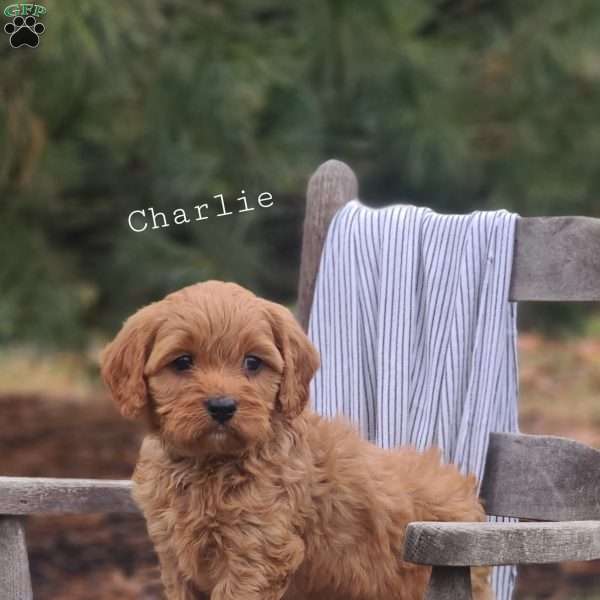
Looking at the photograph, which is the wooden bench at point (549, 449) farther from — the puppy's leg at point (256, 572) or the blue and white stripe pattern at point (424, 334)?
the puppy's leg at point (256, 572)

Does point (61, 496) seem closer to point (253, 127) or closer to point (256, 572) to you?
point (256, 572)

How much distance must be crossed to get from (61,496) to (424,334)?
40.7 inches

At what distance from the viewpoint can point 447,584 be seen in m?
2.81

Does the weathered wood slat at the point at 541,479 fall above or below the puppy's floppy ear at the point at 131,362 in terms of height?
below

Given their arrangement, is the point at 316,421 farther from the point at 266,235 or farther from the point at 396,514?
the point at 266,235

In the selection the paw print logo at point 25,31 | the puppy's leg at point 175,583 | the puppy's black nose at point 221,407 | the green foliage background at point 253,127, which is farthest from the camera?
the green foliage background at point 253,127

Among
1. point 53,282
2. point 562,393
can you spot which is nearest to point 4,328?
point 53,282

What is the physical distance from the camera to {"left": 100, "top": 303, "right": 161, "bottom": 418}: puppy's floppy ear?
9.05 feet

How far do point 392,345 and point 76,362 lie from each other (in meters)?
2.80

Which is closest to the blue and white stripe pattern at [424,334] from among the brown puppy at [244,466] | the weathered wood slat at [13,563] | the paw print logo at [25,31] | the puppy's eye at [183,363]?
the brown puppy at [244,466]

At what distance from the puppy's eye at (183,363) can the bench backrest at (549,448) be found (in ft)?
3.95

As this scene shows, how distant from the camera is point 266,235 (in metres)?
6.56

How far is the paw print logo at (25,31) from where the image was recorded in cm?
484

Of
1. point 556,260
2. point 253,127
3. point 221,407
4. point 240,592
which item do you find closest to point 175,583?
point 240,592
